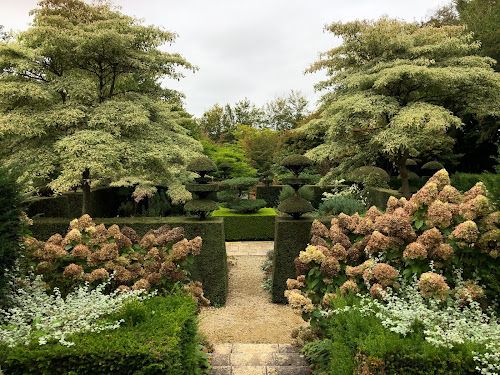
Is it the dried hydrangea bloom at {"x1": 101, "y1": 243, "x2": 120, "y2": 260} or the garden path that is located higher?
the dried hydrangea bloom at {"x1": 101, "y1": 243, "x2": 120, "y2": 260}

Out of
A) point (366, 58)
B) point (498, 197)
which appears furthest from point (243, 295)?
point (366, 58)

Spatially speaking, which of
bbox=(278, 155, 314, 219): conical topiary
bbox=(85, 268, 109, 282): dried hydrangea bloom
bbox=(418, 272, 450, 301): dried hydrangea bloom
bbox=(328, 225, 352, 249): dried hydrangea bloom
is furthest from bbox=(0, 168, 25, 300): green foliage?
bbox=(278, 155, 314, 219): conical topiary

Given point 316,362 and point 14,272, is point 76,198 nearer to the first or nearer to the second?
point 14,272

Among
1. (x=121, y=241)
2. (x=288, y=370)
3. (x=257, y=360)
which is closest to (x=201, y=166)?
(x=121, y=241)

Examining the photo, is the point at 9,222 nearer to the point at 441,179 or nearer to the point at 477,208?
the point at 477,208

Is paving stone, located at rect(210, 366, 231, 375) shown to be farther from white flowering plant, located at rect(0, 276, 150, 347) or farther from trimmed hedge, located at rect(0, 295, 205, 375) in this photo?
trimmed hedge, located at rect(0, 295, 205, 375)

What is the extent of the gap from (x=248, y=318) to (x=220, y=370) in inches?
85.0

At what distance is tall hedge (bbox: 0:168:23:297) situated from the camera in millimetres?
2971

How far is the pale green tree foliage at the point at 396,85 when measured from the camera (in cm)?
844

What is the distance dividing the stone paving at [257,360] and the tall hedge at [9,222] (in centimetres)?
206

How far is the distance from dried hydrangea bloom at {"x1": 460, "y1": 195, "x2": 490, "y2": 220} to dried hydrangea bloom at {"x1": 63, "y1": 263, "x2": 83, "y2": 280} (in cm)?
362

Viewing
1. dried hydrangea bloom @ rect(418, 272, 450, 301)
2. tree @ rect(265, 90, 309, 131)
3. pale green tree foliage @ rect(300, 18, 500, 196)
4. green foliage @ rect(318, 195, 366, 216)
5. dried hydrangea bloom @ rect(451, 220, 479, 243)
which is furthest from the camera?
tree @ rect(265, 90, 309, 131)

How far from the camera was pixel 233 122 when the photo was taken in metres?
34.9

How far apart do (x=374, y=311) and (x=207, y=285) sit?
384 cm
